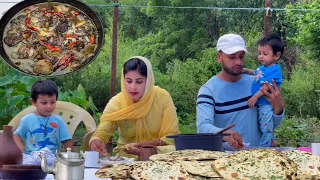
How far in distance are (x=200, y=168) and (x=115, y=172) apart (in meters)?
0.37

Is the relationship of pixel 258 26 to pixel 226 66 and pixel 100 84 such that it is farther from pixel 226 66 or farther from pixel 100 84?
pixel 226 66

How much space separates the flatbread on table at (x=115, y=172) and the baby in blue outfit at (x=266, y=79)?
5.17 ft

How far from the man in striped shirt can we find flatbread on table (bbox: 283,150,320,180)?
3.67ft

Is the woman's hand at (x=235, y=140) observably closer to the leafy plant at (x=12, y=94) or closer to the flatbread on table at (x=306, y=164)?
the flatbread on table at (x=306, y=164)

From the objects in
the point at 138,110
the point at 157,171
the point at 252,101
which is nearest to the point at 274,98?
the point at 252,101

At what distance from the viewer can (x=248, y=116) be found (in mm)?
4355

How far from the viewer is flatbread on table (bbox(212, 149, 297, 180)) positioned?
2.76 metres

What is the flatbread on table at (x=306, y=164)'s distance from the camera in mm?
2949

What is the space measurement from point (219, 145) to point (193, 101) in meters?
6.69

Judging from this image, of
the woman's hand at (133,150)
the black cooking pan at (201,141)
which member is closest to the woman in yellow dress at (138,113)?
the woman's hand at (133,150)

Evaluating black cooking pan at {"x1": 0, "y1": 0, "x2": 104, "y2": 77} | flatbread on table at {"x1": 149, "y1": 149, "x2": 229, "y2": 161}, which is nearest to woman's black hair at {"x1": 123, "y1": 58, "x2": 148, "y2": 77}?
black cooking pan at {"x1": 0, "y1": 0, "x2": 104, "y2": 77}

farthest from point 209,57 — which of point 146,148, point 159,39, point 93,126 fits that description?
point 146,148

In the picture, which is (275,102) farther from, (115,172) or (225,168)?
(115,172)

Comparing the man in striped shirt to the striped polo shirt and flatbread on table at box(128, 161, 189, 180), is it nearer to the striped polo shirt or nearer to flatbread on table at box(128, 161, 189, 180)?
the striped polo shirt
